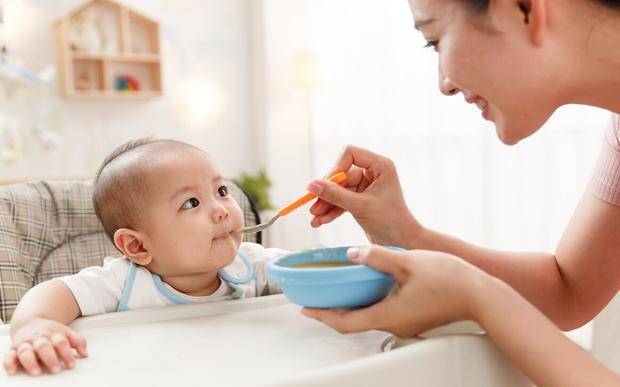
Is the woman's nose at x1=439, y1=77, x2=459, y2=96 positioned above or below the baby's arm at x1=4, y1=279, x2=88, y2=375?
above

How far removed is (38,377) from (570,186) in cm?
239

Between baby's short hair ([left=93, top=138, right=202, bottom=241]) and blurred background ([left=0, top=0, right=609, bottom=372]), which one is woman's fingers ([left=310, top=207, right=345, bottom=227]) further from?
blurred background ([left=0, top=0, right=609, bottom=372])

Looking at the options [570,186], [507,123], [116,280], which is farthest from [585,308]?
[570,186]

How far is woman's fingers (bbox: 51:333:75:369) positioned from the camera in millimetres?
686

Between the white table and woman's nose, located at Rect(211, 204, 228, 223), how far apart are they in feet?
0.67

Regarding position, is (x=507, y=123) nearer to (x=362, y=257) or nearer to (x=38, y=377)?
(x=362, y=257)

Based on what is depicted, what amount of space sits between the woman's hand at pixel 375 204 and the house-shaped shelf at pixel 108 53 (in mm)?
3536

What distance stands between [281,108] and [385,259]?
4150 millimetres

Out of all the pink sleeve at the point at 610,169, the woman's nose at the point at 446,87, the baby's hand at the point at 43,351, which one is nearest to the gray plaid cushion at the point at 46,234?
the baby's hand at the point at 43,351

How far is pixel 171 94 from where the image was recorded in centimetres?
468

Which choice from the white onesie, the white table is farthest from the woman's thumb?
the white table

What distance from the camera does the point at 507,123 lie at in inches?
33.9

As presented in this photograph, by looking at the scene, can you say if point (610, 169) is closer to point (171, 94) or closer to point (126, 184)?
point (126, 184)

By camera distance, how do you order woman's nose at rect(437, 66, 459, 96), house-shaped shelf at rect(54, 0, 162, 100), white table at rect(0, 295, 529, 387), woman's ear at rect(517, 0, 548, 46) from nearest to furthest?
1. white table at rect(0, 295, 529, 387)
2. woman's ear at rect(517, 0, 548, 46)
3. woman's nose at rect(437, 66, 459, 96)
4. house-shaped shelf at rect(54, 0, 162, 100)
